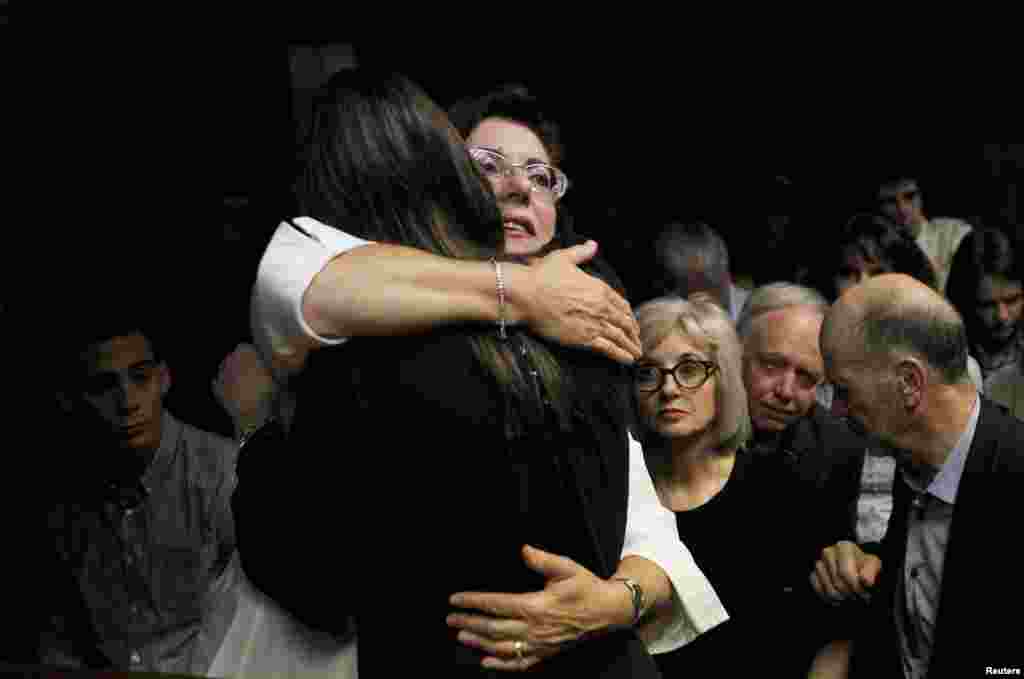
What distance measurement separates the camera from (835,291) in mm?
4754

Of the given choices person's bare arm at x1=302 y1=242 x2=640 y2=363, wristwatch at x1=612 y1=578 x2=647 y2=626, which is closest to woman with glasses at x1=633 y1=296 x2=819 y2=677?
wristwatch at x1=612 y1=578 x2=647 y2=626

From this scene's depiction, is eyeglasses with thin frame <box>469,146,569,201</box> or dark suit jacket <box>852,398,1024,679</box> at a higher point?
eyeglasses with thin frame <box>469,146,569,201</box>

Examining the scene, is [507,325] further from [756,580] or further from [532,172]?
[756,580]

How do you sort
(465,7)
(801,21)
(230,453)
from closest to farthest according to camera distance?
(230,453) < (465,7) < (801,21)

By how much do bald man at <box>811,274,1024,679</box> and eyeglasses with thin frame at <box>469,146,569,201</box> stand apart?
601mm

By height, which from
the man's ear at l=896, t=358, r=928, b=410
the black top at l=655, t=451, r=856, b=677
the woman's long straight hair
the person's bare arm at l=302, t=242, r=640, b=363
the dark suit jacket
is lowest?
the black top at l=655, t=451, r=856, b=677

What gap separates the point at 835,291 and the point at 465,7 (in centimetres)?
309

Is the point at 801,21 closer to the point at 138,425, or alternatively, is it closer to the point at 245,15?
the point at 245,15

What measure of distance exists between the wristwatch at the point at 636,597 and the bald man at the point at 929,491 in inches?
33.4

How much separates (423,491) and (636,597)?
343 mm

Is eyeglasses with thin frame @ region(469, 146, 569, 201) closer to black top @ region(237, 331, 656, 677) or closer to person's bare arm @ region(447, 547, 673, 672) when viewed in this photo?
black top @ region(237, 331, 656, 677)

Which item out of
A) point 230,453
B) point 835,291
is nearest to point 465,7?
point 835,291

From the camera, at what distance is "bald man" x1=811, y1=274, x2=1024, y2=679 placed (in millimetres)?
2365

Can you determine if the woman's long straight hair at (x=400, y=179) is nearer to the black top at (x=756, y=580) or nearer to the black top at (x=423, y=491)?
the black top at (x=423, y=491)
